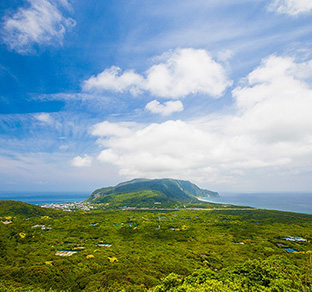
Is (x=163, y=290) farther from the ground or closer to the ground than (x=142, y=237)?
farther from the ground

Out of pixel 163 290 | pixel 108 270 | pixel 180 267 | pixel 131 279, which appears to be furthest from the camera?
pixel 180 267

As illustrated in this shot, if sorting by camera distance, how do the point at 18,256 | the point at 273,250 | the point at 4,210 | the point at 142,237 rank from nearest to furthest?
the point at 18,256 → the point at 273,250 → the point at 142,237 → the point at 4,210

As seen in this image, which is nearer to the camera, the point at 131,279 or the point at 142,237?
the point at 131,279

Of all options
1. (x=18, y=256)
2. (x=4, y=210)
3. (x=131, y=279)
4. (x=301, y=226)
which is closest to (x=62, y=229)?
(x=18, y=256)

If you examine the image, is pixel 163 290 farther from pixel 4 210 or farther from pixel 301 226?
pixel 4 210

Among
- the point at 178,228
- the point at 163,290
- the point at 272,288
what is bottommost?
the point at 178,228

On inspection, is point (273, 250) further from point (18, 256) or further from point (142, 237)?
point (18, 256)
